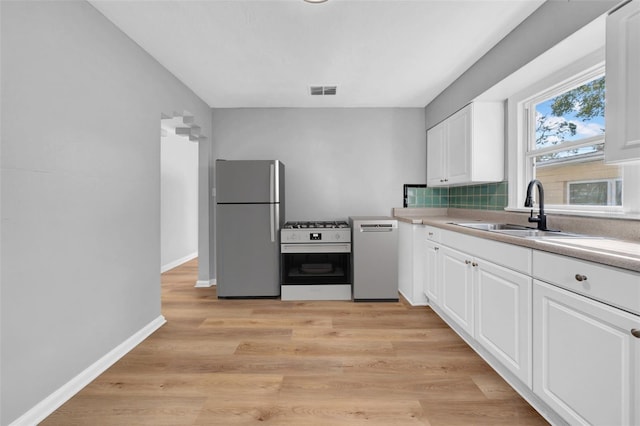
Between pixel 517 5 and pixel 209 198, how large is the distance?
3.50 meters

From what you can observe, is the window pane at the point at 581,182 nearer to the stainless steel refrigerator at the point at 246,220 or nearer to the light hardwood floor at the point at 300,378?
the light hardwood floor at the point at 300,378

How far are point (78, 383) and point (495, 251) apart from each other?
2608 mm

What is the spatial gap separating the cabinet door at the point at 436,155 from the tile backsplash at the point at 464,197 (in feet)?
0.65

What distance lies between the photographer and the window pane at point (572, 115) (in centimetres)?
204

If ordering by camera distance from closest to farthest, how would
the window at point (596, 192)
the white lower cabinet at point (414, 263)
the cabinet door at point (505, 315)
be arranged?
the cabinet door at point (505, 315) → the window at point (596, 192) → the white lower cabinet at point (414, 263)

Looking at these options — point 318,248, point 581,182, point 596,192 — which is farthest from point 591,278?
point 318,248

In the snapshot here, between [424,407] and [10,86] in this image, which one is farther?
[424,407]

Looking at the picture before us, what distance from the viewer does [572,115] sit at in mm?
2234

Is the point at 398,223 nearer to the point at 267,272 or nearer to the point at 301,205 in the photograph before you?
the point at 301,205

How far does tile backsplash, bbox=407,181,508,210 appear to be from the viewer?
9.85ft

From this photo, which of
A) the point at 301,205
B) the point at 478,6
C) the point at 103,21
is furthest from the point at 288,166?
the point at 478,6

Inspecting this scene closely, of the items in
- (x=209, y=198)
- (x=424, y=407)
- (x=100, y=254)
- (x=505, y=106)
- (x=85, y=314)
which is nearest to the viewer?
(x=424, y=407)

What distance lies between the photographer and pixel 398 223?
369cm

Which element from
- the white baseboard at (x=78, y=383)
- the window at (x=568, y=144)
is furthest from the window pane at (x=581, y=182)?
the white baseboard at (x=78, y=383)
